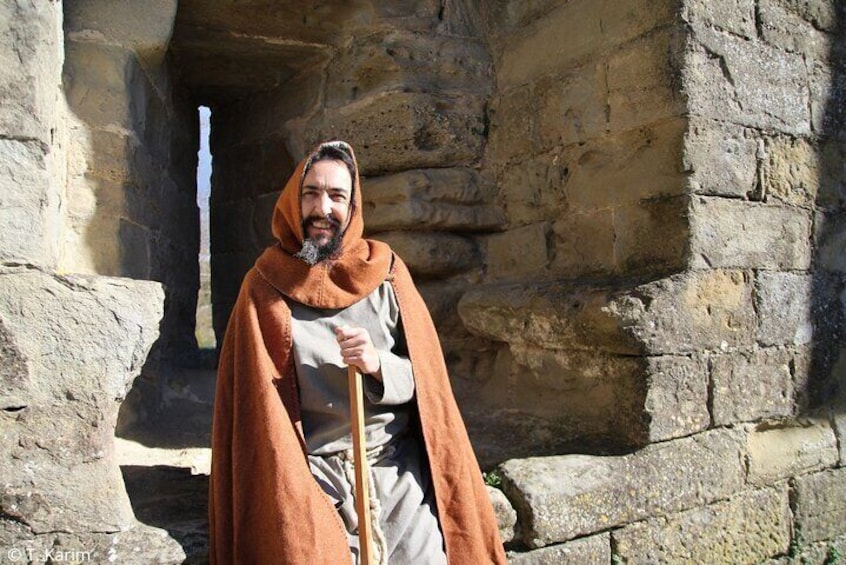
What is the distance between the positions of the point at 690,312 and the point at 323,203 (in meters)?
1.44

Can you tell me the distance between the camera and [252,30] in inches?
126

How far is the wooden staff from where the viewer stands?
5.96 ft

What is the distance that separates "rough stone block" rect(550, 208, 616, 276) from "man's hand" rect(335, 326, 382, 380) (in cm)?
132

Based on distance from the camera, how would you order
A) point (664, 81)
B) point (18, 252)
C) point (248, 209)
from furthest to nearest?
point (248, 209)
point (664, 81)
point (18, 252)

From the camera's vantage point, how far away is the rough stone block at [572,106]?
9.70 feet

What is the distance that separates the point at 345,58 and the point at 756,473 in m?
2.46

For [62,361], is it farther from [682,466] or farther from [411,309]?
[682,466]

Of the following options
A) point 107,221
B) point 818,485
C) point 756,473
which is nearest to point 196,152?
point 107,221

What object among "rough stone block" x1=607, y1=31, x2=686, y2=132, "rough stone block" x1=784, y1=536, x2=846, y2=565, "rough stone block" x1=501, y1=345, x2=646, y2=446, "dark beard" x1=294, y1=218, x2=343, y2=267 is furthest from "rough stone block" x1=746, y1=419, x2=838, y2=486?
"dark beard" x1=294, y1=218, x2=343, y2=267

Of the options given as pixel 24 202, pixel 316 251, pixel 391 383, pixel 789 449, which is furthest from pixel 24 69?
pixel 789 449

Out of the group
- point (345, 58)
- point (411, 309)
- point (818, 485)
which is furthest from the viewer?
point (345, 58)

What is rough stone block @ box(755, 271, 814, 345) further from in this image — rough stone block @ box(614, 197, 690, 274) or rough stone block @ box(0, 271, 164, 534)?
rough stone block @ box(0, 271, 164, 534)

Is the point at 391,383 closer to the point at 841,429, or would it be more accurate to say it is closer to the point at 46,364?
the point at 46,364

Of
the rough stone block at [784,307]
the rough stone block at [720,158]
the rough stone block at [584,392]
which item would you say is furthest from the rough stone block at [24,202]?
the rough stone block at [784,307]
